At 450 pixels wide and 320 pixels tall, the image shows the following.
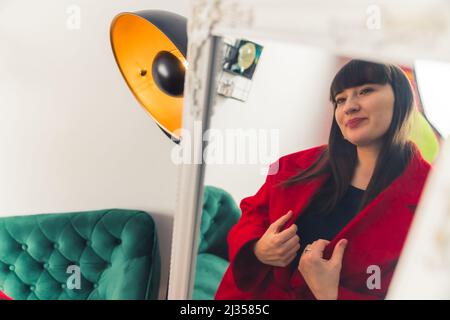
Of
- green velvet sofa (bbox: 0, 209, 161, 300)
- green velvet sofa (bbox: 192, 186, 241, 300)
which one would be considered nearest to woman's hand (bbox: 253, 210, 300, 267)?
green velvet sofa (bbox: 192, 186, 241, 300)

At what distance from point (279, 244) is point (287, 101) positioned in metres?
0.38

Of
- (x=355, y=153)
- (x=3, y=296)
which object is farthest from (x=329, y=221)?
(x=3, y=296)

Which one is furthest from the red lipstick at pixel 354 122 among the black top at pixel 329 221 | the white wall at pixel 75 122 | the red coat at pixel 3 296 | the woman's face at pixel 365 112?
the red coat at pixel 3 296

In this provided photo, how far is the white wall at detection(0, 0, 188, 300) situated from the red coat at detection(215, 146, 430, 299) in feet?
2.03

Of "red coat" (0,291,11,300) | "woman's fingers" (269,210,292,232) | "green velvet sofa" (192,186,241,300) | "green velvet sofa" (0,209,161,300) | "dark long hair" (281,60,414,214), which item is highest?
"dark long hair" (281,60,414,214)

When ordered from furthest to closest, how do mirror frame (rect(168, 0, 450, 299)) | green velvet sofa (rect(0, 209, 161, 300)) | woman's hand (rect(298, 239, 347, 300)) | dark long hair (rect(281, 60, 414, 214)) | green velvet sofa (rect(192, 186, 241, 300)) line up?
green velvet sofa (rect(0, 209, 161, 300)) < green velvet sofa (rect(192, 186, 241, 300)) < woman's hand (rect(298, 239, 347, 300)) < dark long hair (rect(281, 60, 414, 214)) < mirror frame (rect(168, 0, 450, 299))

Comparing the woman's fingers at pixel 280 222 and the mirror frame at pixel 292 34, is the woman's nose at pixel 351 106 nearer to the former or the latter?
the mirror frame at pixel 292 34

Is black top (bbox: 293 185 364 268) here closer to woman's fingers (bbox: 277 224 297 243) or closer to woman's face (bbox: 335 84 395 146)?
woman's fingers (bbox: 277 224 297 243)

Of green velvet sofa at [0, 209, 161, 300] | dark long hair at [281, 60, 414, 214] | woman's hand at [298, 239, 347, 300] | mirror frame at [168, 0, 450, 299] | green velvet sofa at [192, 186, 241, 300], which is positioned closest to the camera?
mirror frame at [168, 0, 450, 299]

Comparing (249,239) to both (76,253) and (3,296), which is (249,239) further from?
(3,296)

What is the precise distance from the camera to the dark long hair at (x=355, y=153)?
80 cm

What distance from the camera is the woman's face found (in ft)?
2.68

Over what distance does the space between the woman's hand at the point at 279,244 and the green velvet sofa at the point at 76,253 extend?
671 mm
